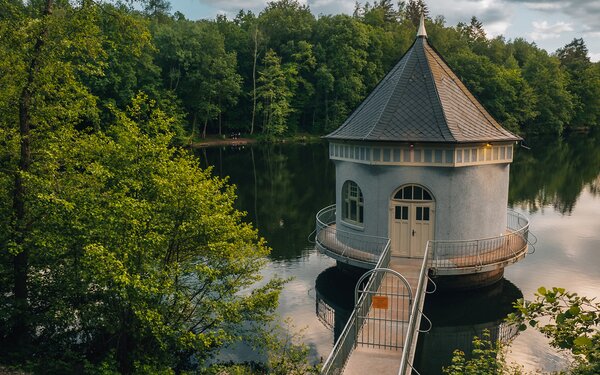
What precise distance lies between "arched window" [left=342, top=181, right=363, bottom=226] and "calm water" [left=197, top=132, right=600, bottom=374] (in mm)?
2186

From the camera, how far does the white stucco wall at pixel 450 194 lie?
16.5m

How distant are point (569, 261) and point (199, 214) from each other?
54.0 ft

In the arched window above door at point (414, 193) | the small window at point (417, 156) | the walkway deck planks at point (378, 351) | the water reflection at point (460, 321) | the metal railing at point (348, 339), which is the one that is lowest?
the water reflection at point (460, 321)

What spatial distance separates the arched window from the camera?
1795cm

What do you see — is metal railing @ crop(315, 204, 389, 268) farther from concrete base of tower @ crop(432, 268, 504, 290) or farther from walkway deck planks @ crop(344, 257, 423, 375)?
walkway deck planks @ crop(344, 257, 423, 375)

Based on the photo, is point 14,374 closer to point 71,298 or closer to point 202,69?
point 71,298

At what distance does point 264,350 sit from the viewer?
13109 mm

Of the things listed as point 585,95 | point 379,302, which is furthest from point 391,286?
point 585,95

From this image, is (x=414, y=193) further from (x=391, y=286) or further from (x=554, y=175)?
(x=554, y=175)

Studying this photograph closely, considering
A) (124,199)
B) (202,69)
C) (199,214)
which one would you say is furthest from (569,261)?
(202,69)

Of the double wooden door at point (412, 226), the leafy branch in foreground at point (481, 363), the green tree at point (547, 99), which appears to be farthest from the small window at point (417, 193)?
the green tree at point (547, 99)

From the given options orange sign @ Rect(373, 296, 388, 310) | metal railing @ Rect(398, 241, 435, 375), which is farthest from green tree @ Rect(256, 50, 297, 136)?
orange sign @ Rect(373, 296, 388, 310)

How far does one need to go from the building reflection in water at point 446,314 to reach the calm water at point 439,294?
3 centimetres

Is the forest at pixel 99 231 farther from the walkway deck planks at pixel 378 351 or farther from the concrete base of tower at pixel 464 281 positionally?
the concrete base of tower at pixel 464 281
